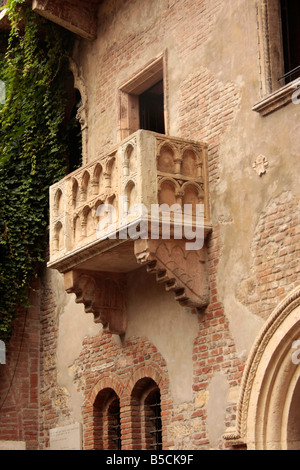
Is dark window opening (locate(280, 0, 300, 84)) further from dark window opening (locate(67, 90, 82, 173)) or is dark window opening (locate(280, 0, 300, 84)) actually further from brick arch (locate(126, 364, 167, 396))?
dark window opening (locate(67, 90, 82, 173))

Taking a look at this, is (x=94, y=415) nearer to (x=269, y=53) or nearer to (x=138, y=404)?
(x=138, y=404)

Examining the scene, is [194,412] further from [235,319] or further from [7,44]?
[7,44]

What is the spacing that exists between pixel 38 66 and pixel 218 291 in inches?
212

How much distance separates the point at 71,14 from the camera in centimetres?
1338

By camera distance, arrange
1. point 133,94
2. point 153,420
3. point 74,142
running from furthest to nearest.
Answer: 1. point 74,142
2. point 133,94
3. point 153,420

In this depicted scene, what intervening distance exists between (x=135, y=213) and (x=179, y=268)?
81cm

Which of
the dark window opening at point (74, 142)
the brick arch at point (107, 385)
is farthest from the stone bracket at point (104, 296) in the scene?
the dark window opening at point (74, 142)

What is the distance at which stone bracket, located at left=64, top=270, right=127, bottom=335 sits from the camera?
11633 mm

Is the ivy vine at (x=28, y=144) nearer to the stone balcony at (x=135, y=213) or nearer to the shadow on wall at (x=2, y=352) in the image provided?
the shadow on wall at (x=2, y=352)

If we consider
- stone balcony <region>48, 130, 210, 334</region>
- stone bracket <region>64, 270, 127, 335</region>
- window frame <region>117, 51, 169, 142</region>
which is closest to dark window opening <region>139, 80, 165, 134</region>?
window frame <region>117, 51, 169, 142</region>

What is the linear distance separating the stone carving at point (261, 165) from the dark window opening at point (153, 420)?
305 cm

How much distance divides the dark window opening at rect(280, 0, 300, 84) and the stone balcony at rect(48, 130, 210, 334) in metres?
Answer: 1.27

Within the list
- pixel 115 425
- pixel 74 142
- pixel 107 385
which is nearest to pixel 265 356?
pixel 107 385

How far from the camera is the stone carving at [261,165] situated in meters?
9.86
